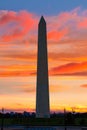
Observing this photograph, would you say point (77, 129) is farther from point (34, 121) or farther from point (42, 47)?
point (42, 47)

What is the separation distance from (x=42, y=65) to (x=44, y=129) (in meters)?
28.0

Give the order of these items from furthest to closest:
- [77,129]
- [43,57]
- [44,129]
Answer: [43,57], [77,129], [44,129]

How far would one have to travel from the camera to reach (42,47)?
213 ft

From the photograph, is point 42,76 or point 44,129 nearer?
point 44,129

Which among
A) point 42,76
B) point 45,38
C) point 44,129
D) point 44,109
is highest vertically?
point 45,38

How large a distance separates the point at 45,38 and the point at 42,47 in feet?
4.32

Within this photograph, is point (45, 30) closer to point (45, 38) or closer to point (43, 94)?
point (45, 38)

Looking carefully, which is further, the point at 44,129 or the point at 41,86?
the point at 41,86

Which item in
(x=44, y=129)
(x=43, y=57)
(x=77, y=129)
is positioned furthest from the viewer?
(x=43, y=57)

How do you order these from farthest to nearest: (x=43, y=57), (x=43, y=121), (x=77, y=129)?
(x=43, y=57), (x=43, y=121), (x=77, y=129)

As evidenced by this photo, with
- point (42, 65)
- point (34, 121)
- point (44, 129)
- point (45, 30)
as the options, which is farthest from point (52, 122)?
point (44, 129)

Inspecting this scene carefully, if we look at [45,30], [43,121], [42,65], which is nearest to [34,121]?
[43,121]

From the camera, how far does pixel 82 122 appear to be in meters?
66.6

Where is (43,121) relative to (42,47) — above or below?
below
